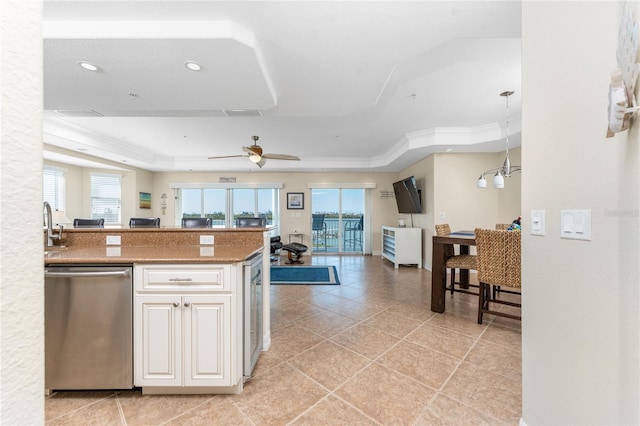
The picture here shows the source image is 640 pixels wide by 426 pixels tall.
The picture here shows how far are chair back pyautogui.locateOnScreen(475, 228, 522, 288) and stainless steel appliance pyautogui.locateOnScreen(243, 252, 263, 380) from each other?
2.19 metres

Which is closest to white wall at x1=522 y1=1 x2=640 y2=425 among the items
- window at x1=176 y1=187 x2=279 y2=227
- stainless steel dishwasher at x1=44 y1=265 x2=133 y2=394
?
stainless steel dishwasher at x1=44 y1=265 x2=133 y2=394

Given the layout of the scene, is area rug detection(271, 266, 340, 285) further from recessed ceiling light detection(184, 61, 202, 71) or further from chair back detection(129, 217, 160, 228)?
recessed ceiling light detection(184, 61, 202, 71)

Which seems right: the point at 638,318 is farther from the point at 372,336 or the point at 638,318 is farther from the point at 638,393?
the point at 372,336

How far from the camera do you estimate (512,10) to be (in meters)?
1.53

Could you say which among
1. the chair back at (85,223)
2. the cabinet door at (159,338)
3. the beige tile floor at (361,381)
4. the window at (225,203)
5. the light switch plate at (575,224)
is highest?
the window at (225,203)

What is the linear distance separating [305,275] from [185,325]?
318cm

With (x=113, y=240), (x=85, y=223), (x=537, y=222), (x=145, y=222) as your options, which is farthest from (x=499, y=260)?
(x=85, y=223)

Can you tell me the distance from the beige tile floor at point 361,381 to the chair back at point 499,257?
0.50 meters

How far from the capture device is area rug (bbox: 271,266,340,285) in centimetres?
422

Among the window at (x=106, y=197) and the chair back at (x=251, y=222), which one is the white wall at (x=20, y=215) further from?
the window at (x=106, y=197)

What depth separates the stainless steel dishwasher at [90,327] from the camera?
154 cm

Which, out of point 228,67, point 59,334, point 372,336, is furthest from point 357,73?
point 59,334

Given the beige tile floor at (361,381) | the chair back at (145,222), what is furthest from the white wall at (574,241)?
the chair back at (145,222)

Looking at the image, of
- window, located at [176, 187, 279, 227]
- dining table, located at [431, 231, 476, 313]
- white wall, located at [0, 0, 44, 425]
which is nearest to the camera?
white wall, located at [0, 0, 44, 425]
